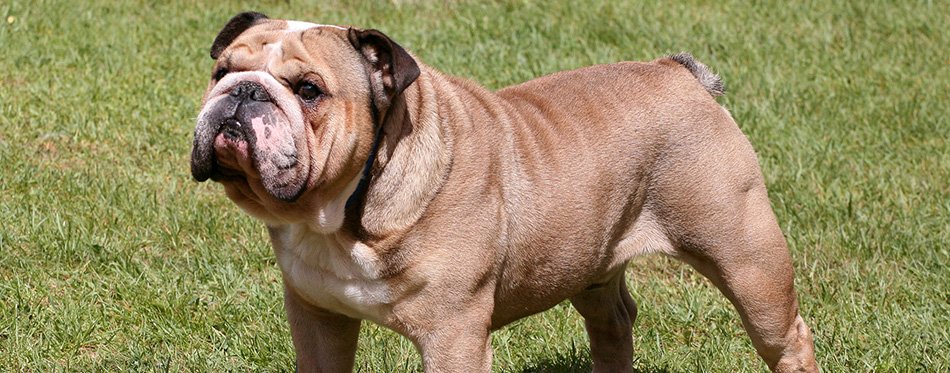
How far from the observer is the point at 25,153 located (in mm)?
6230

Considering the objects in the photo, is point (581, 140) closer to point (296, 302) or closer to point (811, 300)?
point (296, 302)

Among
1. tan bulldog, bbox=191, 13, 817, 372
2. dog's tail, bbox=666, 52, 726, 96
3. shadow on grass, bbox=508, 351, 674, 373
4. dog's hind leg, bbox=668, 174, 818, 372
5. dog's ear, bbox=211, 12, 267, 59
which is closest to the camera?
tan bulldog, bbox=191, 13, 817, 372

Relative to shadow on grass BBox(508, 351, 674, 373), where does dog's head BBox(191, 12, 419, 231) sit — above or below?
above

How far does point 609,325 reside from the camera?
4.62 m

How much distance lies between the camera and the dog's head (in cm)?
313

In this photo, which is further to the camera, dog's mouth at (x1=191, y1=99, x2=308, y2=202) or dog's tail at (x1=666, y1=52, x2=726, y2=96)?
dog's tail at (x1=666, y1=52, x2=726, y2=96)

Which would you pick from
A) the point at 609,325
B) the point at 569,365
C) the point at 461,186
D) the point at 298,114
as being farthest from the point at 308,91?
the point at 569,365

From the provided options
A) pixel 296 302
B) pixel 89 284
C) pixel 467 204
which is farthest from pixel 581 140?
pixel 89 284

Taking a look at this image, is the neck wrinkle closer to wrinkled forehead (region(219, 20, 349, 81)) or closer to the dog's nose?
wrinkled forehead (region(219, 20, 349, 81))

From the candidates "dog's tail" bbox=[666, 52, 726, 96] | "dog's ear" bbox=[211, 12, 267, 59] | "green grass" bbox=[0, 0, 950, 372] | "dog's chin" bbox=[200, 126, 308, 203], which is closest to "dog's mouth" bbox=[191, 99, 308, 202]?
"dog's chin" bbox=[200, 126, 308, 203]

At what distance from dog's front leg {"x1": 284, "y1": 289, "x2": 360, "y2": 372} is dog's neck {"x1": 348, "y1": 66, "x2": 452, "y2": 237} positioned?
0.53 metres

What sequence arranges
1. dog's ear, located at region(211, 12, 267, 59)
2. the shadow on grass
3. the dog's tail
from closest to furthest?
dog's ear, located at region(211, 12, 267, 59), the dog's tail, the shadow on grass

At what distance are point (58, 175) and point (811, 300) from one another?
4168 millimetres

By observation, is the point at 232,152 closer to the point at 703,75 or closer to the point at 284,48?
the point at 284,48
